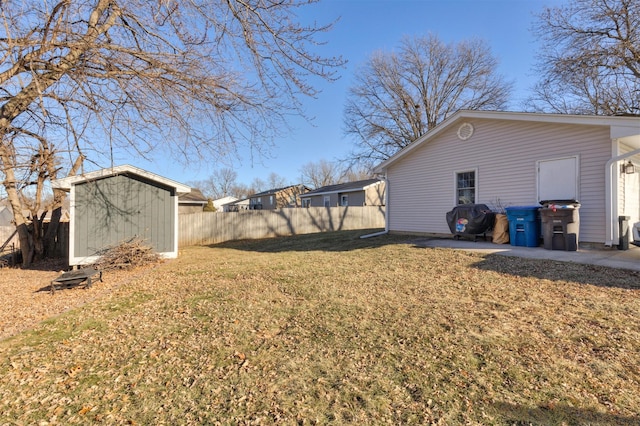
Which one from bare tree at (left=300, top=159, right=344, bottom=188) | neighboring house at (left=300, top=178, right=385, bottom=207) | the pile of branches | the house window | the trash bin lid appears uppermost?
bare tree at (left=300, top=159, right=344, bottom=188)

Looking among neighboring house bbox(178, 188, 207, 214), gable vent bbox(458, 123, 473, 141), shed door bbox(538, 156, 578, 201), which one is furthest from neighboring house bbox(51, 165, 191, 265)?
neighboring house bbox(178, 188, 207, 214)

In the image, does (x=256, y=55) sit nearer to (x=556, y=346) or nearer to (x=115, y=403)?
(x=115, y=403)

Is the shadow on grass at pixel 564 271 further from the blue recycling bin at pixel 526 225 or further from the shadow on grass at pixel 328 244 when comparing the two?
the shadow on grass at pixel 328 244

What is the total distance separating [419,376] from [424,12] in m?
10.7

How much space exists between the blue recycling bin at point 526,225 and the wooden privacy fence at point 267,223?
11310 millimetres

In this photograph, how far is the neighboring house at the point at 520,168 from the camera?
6.92m

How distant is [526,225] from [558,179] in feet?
4.74

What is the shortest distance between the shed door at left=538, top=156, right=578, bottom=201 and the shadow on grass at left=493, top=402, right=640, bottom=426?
7.15m

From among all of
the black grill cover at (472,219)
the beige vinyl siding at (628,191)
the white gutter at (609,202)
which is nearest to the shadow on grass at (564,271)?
the white gutter at (609,202)

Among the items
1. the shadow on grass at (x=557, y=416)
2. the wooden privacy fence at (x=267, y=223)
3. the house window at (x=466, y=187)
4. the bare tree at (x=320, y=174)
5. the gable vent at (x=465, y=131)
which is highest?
the bare tree at (x=320, y=174)

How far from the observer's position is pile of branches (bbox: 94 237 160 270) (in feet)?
25.0

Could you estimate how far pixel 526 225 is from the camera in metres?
7.61

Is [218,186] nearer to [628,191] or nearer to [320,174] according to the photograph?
[320,174]

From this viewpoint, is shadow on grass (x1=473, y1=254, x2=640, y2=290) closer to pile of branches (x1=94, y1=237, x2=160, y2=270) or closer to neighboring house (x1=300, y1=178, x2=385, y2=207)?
pile of branches (x1=94, y1=237, x2=160, y2=270)
